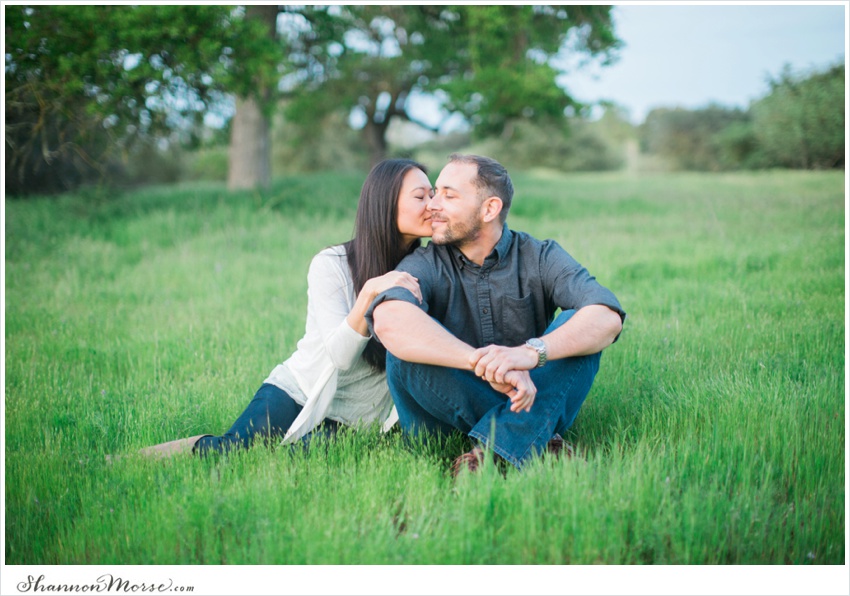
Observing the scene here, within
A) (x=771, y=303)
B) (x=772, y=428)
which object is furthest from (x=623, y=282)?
(x=772, y=428)

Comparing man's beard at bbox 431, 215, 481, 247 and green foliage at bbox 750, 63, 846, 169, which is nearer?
man's beard at bbox 431, 215, 481, 247

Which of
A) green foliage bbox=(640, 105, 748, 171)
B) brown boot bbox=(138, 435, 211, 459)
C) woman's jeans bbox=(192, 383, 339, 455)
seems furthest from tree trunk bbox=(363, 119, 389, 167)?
green foliage bbox=(640, 105, 748, 171)

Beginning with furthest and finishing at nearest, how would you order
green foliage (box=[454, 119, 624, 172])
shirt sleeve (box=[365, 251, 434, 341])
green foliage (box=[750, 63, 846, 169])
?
green foliage (box=[454, 119, 624, 172]) → green foliage (box=[750, 63, 846, 169]) → shirt sleeve (box=[365, 251, 434, 341])

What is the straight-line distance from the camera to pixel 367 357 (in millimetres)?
4082

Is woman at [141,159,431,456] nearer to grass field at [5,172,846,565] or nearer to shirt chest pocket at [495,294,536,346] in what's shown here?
→ grass field at [5,172,846,565]

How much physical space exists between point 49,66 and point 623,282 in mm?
9244

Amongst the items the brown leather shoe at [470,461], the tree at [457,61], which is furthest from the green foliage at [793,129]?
the brown leather shoe at [470,461]

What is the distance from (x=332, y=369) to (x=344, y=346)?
0.22 metres

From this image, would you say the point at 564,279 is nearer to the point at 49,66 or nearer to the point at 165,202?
the point at 49,66

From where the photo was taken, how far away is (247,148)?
52.4 feet

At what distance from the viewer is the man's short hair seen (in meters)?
3.80

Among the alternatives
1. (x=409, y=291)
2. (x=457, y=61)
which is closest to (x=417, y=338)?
(x=409, y=291)

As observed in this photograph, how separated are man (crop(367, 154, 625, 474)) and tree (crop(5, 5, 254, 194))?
8.36 m

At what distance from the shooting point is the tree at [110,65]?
10.4 m
